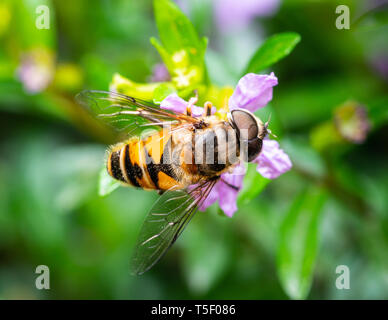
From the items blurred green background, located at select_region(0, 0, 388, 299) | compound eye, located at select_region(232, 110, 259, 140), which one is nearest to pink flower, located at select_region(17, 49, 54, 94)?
blurred green background, located at select_region(0, 0, 388, 299)

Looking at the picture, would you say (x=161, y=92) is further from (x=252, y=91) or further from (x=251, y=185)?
(x=251, y=185)

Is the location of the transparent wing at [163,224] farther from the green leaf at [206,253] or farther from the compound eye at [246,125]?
the green leaf at [206,253]

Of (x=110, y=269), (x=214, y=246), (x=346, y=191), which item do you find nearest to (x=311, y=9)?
(x=346, y=191)

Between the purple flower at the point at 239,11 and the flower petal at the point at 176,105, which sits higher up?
the purple flower at the point at 239,11

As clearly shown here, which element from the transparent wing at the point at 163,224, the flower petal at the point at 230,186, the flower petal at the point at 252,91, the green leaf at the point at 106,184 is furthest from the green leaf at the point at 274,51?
the green leaf at the point at 106,184

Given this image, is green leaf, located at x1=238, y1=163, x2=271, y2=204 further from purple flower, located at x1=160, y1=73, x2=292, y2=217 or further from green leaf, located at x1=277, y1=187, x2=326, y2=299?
green leaf, located at x1=277, y1=187, x2=326, y2=299
